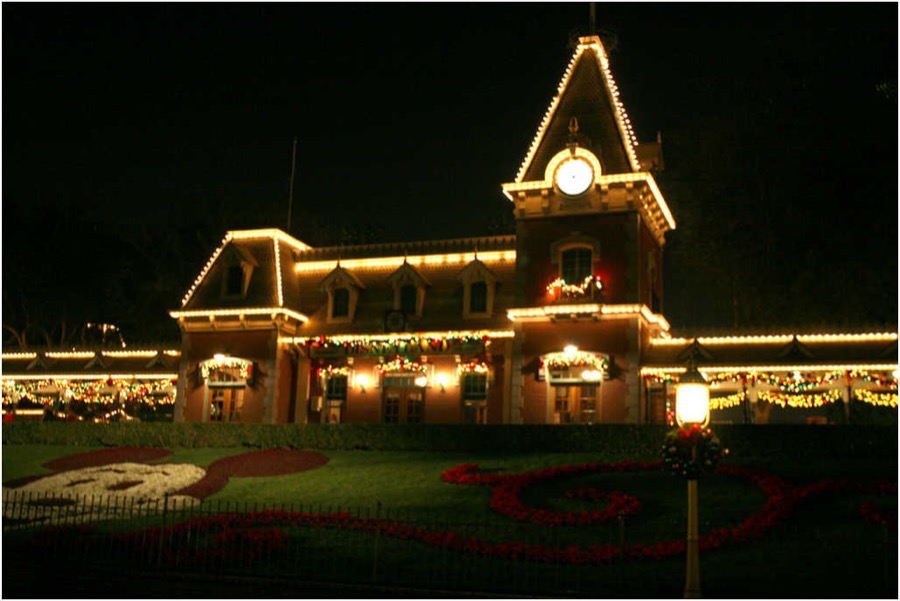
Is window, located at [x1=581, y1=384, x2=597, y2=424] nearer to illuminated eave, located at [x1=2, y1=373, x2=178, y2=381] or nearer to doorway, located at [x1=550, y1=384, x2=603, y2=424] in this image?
doorway, located at [x1=550, y1=384, x2=603, y2=424]

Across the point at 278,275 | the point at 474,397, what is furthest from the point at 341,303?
the point at 474,397

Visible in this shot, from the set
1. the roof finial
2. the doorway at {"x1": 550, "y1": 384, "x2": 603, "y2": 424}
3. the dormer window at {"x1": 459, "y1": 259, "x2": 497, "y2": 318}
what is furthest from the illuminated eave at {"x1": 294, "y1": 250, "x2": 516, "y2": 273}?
the doorway at {"x1": 550, "y1": 384, "x2": 603, "y2": 424}

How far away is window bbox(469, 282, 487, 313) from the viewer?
110ft

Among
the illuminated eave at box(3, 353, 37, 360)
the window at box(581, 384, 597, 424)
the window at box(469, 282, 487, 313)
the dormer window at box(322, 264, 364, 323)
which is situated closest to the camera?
the window at box(581, 384, 597, 424)

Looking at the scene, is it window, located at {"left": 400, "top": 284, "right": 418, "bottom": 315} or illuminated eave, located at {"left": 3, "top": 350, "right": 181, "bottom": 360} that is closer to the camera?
window, located at {"left": 400, "top": 284, "right": 418, "bottom": 315}

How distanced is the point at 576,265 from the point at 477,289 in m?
4.59

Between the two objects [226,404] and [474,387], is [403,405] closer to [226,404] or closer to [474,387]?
[474,387]

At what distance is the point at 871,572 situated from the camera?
14.0 m

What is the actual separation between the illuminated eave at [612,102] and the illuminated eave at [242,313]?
10.2 metres

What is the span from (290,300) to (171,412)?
7.88m

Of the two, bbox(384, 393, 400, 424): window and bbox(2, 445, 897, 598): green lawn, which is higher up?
bbox(384, 393, 400, 424): window

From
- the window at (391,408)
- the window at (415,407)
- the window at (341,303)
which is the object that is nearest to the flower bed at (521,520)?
the window at (415,407)

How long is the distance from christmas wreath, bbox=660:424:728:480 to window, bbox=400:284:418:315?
68.6 feet

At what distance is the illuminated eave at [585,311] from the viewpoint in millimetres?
29500
